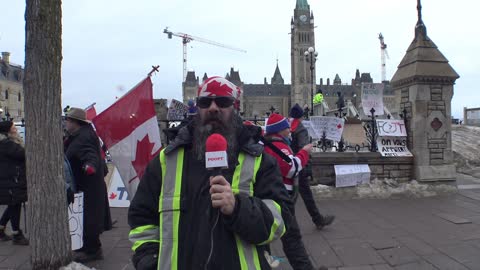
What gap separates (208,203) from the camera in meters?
1.98

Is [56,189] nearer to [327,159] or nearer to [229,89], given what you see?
[229,89]

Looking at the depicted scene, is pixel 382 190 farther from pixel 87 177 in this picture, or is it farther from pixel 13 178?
pixel 13 178

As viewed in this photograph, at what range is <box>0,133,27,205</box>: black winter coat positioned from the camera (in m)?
5.70

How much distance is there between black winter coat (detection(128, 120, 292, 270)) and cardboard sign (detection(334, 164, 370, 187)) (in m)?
7.25

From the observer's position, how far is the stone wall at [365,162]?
30.5 feet

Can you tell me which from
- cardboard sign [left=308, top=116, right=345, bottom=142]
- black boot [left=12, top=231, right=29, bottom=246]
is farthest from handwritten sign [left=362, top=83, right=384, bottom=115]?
black boot [left=12, top=231, right=29, bottom=246]

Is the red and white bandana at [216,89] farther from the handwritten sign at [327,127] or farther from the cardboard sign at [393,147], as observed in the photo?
the cardboard sign at [393,147]

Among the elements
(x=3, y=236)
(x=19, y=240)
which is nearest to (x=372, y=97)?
(x=19, y=240)

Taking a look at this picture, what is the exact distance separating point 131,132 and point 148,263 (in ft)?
10.8

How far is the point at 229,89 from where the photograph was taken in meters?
2.21

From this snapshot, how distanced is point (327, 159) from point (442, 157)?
2.90 m

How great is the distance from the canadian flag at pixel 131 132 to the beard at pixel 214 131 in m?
3.01

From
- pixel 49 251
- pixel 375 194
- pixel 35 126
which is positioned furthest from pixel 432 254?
pixel 35 126

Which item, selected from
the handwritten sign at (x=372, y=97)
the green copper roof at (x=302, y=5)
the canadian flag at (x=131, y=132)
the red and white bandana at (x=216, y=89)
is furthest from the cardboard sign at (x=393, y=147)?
the green copper roof at (x=302, y=5)
